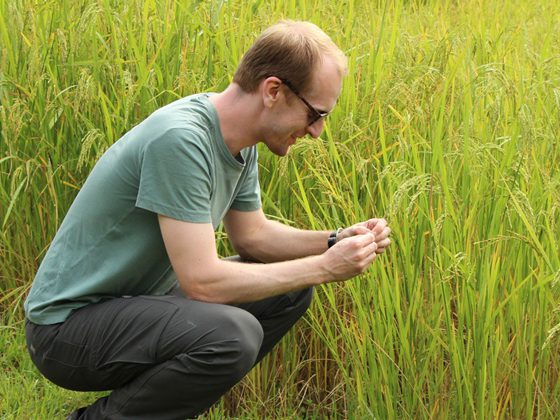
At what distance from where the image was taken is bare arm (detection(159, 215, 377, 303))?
2559mm

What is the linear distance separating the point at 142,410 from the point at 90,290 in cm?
34

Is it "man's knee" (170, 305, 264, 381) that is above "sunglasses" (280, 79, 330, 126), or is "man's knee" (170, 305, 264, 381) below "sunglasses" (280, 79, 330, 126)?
below

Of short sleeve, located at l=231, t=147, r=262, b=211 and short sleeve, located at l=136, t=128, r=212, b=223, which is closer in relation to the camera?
short sleeve, located at l=136, t=128, r=212, b=223

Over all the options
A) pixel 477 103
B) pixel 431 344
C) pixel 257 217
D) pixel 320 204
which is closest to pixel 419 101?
pixel 477 103

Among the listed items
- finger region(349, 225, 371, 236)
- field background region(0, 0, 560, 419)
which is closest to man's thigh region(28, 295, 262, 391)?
finger region(349, 225, 371, 236)

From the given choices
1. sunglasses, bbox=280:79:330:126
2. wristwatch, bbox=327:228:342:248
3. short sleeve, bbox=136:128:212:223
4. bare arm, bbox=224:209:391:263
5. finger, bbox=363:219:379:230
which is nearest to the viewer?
short sleeve, bbox=136:128:212:223

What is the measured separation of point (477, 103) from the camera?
11.0 ft

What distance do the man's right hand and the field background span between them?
12 centimetres

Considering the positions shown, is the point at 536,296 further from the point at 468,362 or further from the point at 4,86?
the point at 4,86

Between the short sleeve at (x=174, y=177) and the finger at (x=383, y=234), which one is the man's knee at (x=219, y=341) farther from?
the finger at (x=383, y=234)

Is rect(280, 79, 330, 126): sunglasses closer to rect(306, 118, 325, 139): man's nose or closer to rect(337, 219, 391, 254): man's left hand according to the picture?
rect(306, 118, 325, 139): man's nose

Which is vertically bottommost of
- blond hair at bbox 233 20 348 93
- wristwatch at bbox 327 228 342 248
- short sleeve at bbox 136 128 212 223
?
wristwatch at bbox 327 228 342 248

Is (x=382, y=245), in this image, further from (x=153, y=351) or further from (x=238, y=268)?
(x=153, y=351)

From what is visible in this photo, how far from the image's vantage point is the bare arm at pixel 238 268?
101 inches
